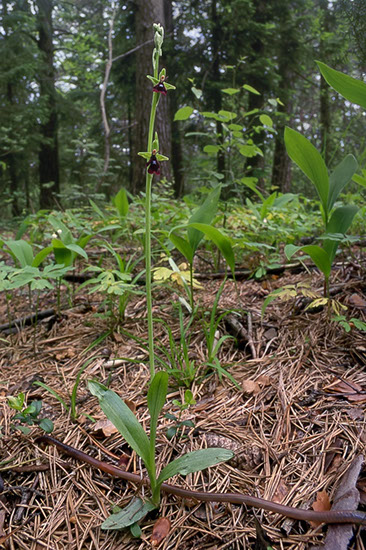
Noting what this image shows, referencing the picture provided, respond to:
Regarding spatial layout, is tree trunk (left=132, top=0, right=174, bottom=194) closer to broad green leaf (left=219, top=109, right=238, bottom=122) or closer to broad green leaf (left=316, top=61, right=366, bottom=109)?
broad green leaf (left=219, top=109, right=238, bottom=122)

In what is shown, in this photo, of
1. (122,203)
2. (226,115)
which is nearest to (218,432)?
(226,115)

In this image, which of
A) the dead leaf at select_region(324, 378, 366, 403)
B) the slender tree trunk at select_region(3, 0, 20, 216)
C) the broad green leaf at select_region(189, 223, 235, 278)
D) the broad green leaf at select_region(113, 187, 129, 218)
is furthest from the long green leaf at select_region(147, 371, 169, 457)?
the slender tree trunk at select_region(3, 0, 20, 216)

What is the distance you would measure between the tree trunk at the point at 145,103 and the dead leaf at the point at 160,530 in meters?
4.62

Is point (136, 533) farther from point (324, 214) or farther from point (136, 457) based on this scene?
point (324, 214)

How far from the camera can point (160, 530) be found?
89 centimetres

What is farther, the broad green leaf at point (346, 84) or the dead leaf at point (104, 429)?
the broad green leaf at point (346, 84)

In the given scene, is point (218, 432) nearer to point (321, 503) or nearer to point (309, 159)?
point (321, 503)

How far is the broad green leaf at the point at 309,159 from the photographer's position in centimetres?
150

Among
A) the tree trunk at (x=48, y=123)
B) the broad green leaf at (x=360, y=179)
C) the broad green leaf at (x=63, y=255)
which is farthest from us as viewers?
the tree trunk at (x=48, y=123)

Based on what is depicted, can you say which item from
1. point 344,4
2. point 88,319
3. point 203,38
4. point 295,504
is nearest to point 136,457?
point 295,504

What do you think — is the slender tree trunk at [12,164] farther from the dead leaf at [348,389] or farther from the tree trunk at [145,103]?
the dead leaf at [348,389]

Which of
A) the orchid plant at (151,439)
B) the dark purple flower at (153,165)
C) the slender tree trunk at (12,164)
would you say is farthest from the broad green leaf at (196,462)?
the slender tree trunk at (12,164)

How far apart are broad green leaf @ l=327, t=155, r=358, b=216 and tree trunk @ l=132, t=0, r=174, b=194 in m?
3.79

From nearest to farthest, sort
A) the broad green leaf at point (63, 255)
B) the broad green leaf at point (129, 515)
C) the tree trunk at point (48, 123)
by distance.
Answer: the broad green leaf at point (129, 515)
the broad green leaf at point (63, 255)
the tree trunk at point (48, 123)
